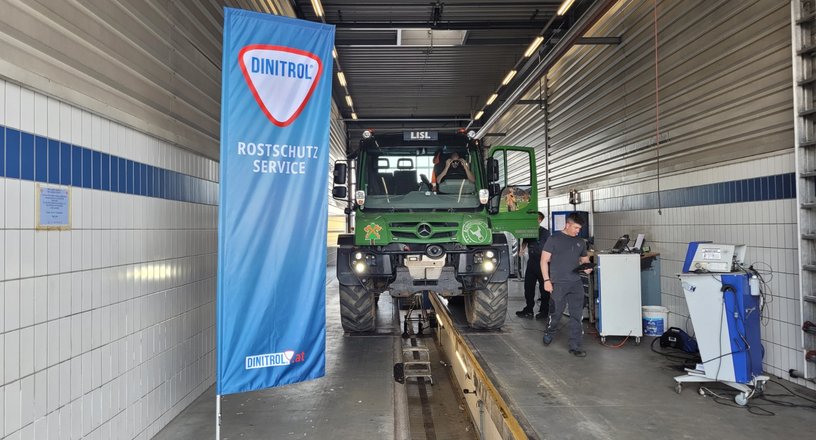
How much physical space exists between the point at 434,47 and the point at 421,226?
5.86m

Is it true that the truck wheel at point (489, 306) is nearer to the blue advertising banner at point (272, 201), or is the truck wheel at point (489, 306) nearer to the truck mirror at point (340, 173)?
the truck mirror at point (340, 173)

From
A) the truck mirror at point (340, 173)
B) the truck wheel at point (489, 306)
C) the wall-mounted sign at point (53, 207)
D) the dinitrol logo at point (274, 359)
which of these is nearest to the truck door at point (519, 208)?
the truck wheel at point (489, 306)

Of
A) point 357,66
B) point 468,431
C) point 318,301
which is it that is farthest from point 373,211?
point 357,66

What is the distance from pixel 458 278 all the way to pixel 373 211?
4.59 feet

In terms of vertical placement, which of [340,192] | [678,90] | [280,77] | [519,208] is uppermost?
[678,90]

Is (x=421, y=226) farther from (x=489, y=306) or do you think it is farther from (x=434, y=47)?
(x=434, y=47)

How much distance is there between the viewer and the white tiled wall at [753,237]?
5.12m

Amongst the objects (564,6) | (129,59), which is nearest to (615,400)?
(129,59)

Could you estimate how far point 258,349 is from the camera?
3578 mm

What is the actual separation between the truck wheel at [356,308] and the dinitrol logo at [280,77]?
3648mm

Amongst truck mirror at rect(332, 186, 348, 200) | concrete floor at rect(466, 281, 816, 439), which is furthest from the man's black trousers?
truck mirror at rect(332, 186, 348, 200)

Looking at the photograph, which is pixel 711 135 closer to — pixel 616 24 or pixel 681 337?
pixel 681 337

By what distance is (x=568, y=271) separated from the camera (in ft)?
20.8

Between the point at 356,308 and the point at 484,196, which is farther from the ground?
the point at 484,196
